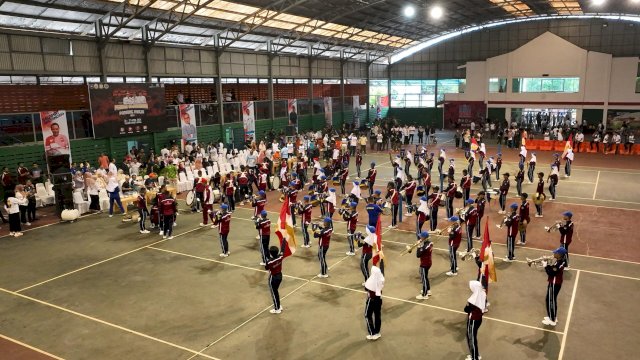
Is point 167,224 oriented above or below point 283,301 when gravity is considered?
above

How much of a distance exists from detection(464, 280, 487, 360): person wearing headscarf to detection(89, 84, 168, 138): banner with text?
22.7 metres

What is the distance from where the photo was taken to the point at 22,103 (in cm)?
2275

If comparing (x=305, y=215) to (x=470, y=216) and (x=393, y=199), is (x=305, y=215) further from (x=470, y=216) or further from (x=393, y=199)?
(x=470, y=216)

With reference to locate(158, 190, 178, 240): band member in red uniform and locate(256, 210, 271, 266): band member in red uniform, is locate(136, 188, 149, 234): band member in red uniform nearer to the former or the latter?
locate(158, 190, 178, 240): band member in red uniform

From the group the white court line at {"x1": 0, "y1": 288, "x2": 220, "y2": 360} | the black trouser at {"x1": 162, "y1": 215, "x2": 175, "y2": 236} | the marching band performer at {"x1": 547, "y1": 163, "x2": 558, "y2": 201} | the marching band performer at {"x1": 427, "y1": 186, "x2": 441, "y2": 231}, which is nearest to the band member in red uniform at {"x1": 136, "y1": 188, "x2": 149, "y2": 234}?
the black trouser at {"x1": 162, "y1": 215, "x2": 175, "y2": 236}

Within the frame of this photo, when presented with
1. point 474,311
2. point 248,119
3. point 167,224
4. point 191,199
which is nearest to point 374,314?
point 474,311

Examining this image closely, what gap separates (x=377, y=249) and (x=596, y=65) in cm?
4216

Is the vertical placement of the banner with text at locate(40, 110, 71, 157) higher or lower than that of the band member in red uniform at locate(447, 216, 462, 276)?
higher

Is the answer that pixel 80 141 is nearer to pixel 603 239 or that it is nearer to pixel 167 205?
pixel 167 205

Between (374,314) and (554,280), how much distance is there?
388 centimetres

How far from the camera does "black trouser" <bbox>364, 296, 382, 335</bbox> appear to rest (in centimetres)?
A: 938

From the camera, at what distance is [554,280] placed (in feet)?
32.6

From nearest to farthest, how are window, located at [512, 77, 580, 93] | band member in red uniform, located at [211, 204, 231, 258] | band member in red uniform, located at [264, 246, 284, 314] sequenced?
1. band member in red uniform, located at [264, 246, 284, 314]
2. band member in red uniform, located at [211, 204, 231, 258]
3. window, located at [512, 77, 580, 93]

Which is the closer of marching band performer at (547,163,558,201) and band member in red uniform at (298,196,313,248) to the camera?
band member in red uniform at (298,196,313,248)
